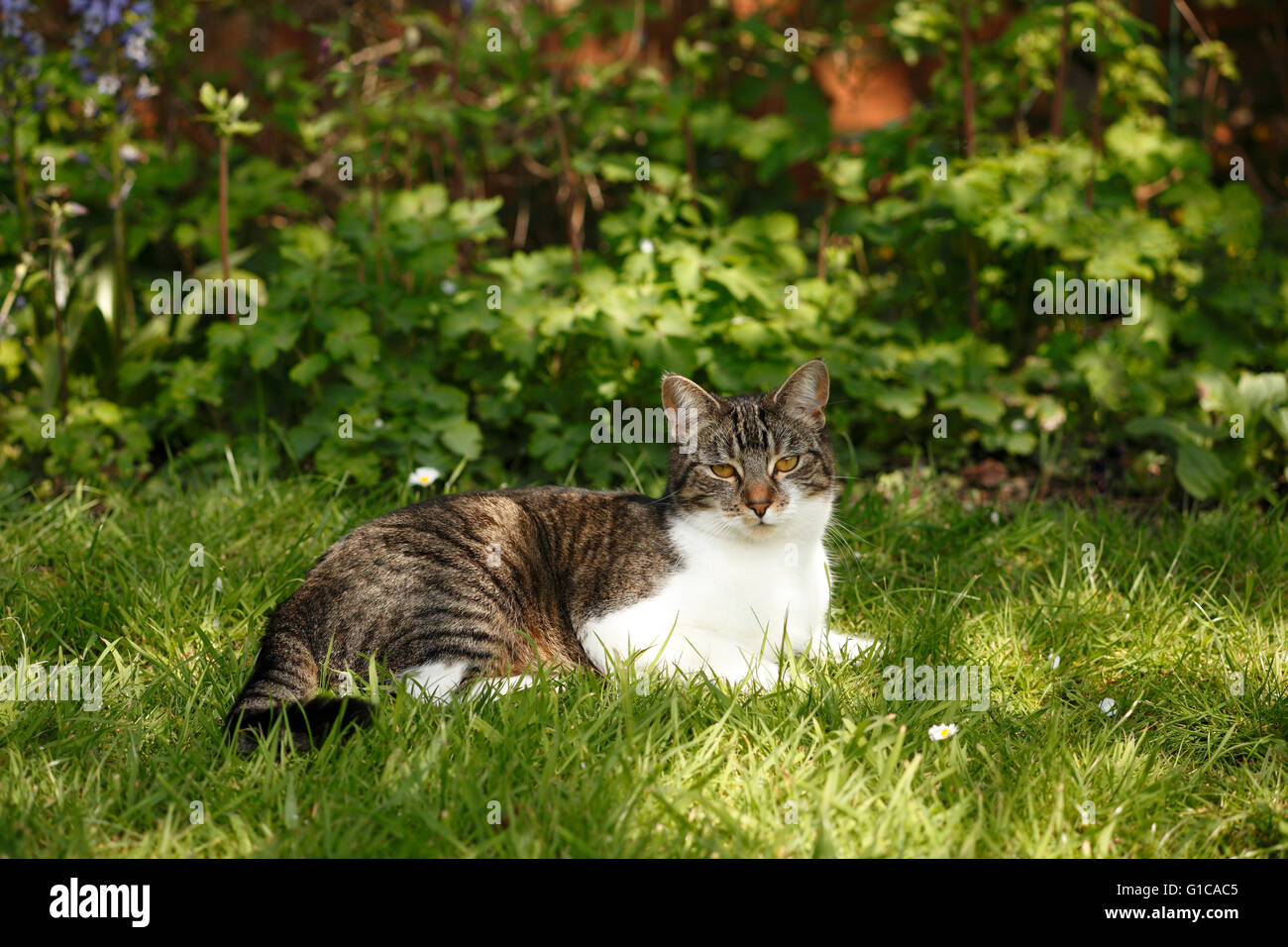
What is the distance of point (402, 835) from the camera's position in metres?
2.12

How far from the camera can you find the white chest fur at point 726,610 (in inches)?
117

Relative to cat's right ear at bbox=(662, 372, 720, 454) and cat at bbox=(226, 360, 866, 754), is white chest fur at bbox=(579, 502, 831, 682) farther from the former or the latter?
cat's right ear at bbox=(662, 372, 720, 454)

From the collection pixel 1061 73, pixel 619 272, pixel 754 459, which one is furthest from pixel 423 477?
pixel 1061 73

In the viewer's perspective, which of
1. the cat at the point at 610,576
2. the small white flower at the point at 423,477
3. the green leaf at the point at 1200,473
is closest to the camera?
the cat at the point at 610,576

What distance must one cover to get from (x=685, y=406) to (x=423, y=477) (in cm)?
123

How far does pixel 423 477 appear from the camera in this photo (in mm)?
3961

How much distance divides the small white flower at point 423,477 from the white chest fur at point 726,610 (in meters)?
1.17

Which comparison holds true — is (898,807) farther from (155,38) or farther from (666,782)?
(155,38)

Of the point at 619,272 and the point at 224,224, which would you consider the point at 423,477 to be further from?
the point at 224,224

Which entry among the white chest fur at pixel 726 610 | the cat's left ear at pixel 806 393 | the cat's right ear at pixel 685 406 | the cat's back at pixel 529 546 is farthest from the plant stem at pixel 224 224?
the cat's left ear at pixel 806 393

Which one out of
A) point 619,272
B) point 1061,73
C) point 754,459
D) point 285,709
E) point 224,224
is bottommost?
point 285,709

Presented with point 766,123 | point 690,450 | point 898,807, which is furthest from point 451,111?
point 898,807

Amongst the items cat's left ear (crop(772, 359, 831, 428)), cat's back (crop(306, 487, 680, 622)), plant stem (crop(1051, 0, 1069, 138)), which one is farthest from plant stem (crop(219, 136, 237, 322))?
plant stem (crop(1051, 0, 1069, 138))

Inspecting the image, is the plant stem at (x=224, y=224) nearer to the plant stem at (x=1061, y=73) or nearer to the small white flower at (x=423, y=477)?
the small white flower at (x=423, y=477)
